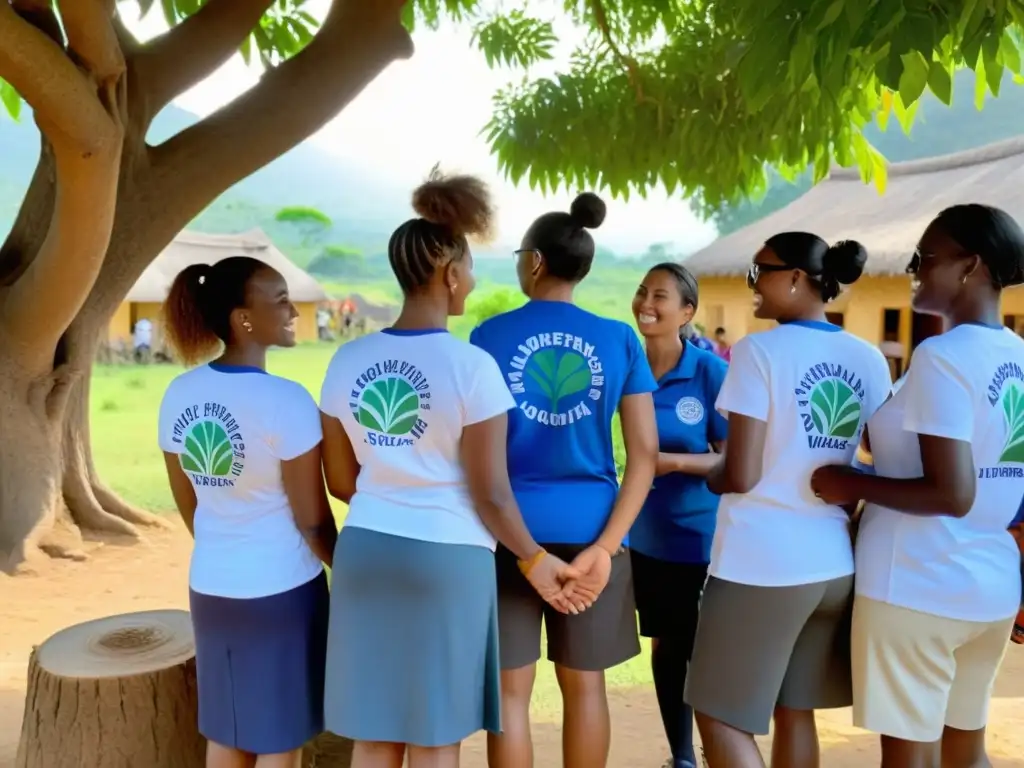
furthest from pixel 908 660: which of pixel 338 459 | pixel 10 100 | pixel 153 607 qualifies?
pixel 10 100

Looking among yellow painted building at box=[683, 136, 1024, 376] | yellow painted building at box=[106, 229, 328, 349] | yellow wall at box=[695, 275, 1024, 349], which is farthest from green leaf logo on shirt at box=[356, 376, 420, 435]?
yellow painted building at box=[106, 229, 328, 349]

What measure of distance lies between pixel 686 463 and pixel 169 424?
144 cm

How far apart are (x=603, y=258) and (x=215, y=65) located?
76976 mm

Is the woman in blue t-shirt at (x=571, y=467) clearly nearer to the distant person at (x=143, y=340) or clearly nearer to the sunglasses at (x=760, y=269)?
the sunglasses at (x=760, y=269)

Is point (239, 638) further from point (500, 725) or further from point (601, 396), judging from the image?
point (601, 396)

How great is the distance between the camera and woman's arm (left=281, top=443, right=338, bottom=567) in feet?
6.93

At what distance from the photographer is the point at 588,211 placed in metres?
2.32

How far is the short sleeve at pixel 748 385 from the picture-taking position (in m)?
2.10

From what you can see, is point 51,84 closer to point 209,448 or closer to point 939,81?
point 209,448

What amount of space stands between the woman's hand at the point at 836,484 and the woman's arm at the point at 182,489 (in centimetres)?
152

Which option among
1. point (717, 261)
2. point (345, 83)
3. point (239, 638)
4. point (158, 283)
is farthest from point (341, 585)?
point (158, 283)

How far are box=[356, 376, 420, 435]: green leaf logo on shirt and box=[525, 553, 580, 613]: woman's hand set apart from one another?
48cm

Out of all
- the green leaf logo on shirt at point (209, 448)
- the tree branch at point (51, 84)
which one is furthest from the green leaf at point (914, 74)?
the tree branch at point (51, 84)

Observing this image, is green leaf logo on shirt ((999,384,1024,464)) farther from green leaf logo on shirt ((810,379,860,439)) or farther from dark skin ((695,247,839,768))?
dark skin ((695,247,839,768))
